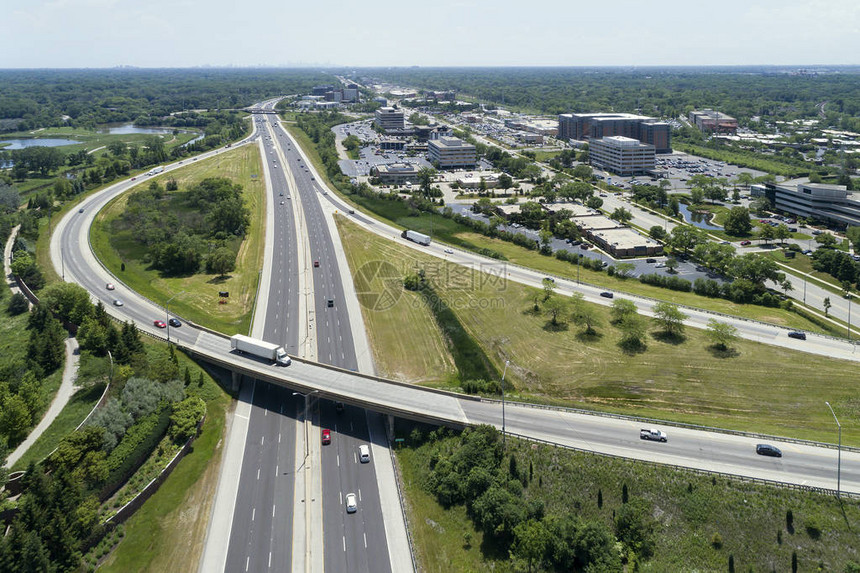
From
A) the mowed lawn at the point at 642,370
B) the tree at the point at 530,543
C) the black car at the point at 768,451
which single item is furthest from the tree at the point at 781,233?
the tree at the point at 530,543

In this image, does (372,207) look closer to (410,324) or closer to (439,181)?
(439,181)

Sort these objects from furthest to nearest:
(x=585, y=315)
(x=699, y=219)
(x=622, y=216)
A: (x=699, y=219), (x=622, y=216), (x=585, y=315)

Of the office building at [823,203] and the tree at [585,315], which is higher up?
the office building at [823,203]

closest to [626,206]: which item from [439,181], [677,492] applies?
[439,181]

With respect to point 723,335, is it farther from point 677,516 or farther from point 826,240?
point 826,240

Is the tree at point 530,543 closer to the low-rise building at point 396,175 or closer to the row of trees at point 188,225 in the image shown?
the row of trees at point 188,225

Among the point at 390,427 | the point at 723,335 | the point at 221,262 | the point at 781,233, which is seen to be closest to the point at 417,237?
the point at 221,262
